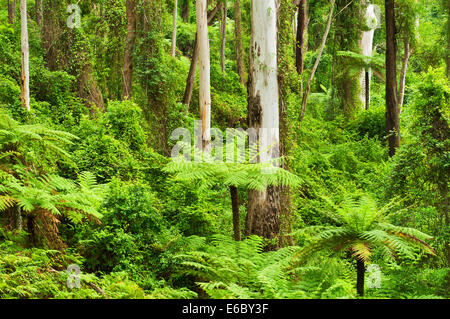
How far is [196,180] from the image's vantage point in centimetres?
1014

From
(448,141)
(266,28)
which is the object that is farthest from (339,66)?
(448,141)

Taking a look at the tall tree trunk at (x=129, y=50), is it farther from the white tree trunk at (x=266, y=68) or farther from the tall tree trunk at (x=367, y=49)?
the tall tree trunk at (x=367, y=49)

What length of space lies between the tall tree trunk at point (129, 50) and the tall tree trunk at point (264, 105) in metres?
6.84

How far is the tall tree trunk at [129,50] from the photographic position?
15.5 m

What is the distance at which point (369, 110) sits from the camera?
21.2 m

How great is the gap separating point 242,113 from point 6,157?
14185mm

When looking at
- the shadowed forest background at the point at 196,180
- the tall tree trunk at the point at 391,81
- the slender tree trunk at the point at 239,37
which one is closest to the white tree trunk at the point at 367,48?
the shadowed forest background at the point at 196,180

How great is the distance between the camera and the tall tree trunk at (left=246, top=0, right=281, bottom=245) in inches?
364

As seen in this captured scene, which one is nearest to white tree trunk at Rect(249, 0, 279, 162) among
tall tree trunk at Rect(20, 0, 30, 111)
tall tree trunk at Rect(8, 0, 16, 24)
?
tall tree trunk at Rect(20, 0, 30, 111)

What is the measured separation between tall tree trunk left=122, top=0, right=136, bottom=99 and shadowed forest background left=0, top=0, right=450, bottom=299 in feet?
0.16

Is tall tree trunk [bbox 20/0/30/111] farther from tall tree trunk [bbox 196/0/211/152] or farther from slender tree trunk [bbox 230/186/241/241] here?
slender tree trunk [bbox 230/186/241/241]

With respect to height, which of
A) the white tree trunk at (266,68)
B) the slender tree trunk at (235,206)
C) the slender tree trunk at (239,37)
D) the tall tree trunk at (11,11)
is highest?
the tall tree trunk at (11,11)

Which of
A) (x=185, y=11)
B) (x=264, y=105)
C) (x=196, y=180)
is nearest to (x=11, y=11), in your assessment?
(x=185, y=11)
